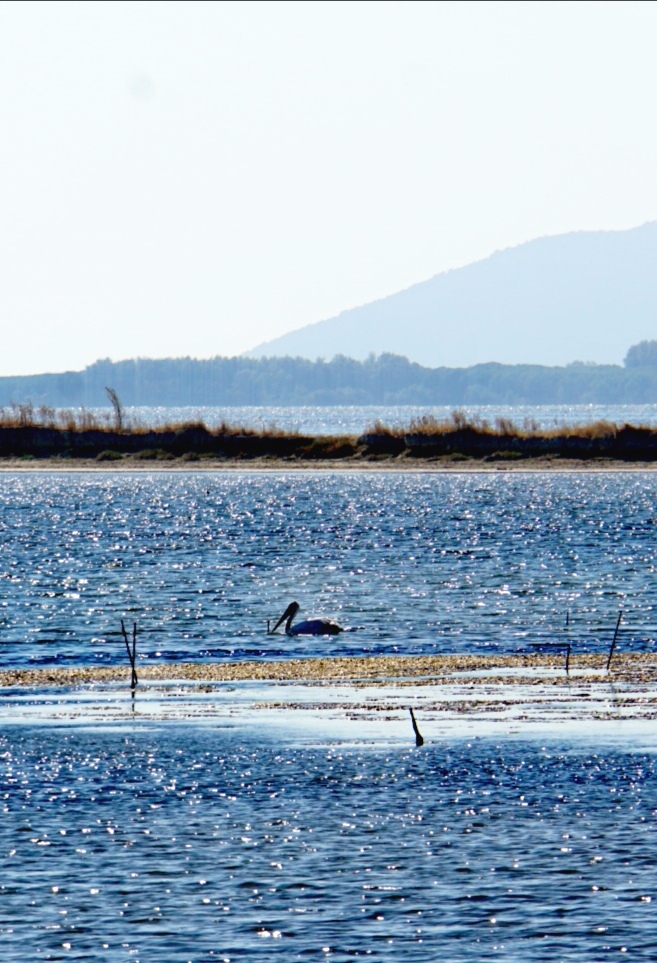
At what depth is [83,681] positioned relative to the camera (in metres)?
37.0

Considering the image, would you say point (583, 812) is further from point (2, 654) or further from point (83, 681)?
point (2, 654)

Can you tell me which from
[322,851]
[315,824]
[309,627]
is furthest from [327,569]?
[322,851]

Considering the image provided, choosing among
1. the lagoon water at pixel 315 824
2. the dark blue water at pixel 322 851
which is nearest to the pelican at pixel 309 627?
the lagoon water at pixel 315 824

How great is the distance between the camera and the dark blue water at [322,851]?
715 inches

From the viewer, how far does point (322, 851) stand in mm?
21547

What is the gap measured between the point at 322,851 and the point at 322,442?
127 metres

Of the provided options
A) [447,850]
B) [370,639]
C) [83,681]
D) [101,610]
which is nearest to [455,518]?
[101,610]

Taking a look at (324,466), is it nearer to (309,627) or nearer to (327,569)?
(327,569)

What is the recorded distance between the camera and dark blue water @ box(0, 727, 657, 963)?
59.6 feet

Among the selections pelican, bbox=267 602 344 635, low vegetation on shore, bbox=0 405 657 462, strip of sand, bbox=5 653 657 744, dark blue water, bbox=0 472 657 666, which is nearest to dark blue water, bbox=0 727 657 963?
strip of sand, bbox=5 653 657 744

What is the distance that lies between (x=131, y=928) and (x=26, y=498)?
106m

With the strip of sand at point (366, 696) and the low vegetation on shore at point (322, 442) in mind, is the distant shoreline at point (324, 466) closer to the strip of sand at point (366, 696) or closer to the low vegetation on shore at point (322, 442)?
the low vegetation on shore at point (322, 442)

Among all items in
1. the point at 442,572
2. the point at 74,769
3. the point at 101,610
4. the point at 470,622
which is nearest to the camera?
the point at 74,769

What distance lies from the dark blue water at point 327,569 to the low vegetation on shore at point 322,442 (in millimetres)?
12904
